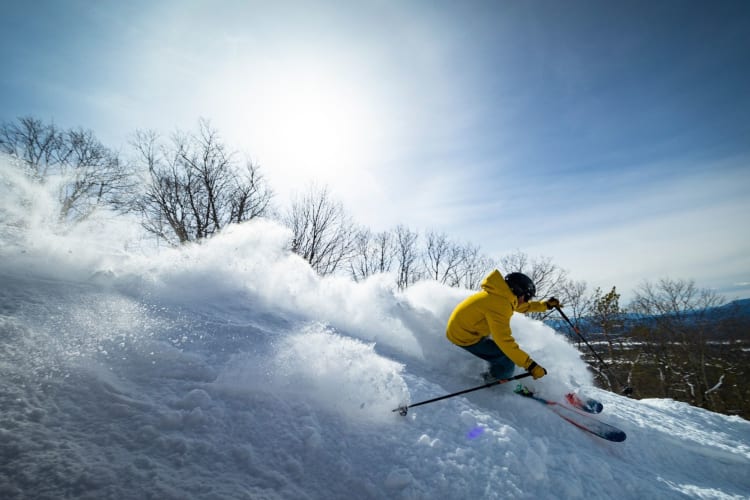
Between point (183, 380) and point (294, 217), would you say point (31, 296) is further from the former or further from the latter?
point (294, 217)

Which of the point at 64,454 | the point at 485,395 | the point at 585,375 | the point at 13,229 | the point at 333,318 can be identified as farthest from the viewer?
the point at 333,318

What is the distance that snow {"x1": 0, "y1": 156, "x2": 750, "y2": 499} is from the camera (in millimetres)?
1860

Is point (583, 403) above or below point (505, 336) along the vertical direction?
below

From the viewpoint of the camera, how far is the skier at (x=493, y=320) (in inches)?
150

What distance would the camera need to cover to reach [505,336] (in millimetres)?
3771

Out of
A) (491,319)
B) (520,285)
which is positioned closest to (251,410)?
(491,319)

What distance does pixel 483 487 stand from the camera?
7.72ft

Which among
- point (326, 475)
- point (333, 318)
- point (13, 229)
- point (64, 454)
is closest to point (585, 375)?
point (333, 318)

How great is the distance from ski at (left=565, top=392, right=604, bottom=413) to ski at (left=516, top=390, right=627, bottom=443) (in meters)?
0.12

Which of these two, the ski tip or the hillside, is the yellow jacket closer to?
the hillside

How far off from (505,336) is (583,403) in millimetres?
1829

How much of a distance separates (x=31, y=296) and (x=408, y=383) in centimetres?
462

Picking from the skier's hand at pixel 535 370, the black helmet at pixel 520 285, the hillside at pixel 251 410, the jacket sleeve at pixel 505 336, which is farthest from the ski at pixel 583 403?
the black helmet at pixel 520 285

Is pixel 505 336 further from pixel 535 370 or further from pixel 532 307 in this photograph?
pixel 532 307
